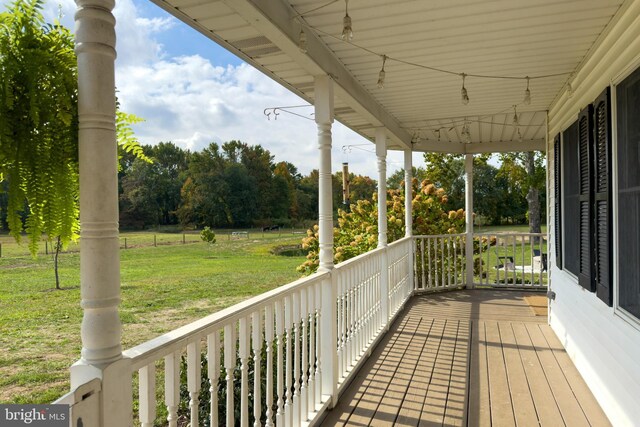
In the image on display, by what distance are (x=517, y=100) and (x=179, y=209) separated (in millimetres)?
21229

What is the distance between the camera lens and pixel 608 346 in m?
2.80

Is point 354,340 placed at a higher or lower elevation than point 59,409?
lower

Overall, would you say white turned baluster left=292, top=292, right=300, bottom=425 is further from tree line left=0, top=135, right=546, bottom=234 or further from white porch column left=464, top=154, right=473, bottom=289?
tree line left=0, top=135, right=546, bottom=234

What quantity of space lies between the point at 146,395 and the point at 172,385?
13cm

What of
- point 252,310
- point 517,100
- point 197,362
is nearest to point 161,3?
point 252,310

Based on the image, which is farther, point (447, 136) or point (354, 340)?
point (447, 136)

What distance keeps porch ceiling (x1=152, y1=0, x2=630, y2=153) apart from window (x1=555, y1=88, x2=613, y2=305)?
51 centimetres

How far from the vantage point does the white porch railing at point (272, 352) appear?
1.46 m

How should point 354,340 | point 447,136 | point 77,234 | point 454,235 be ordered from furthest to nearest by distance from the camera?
point 454,235
point 447,136
point 354,340
point 77,234

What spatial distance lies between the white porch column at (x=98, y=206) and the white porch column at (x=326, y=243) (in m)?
1.95

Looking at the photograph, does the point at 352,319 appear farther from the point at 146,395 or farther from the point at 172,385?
the point at 146,395

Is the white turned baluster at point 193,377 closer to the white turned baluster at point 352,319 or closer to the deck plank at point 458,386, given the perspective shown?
the deck plank at point 458,386

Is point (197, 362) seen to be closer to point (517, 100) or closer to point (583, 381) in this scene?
point (583, 381)

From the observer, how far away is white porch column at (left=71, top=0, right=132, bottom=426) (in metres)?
1.15
